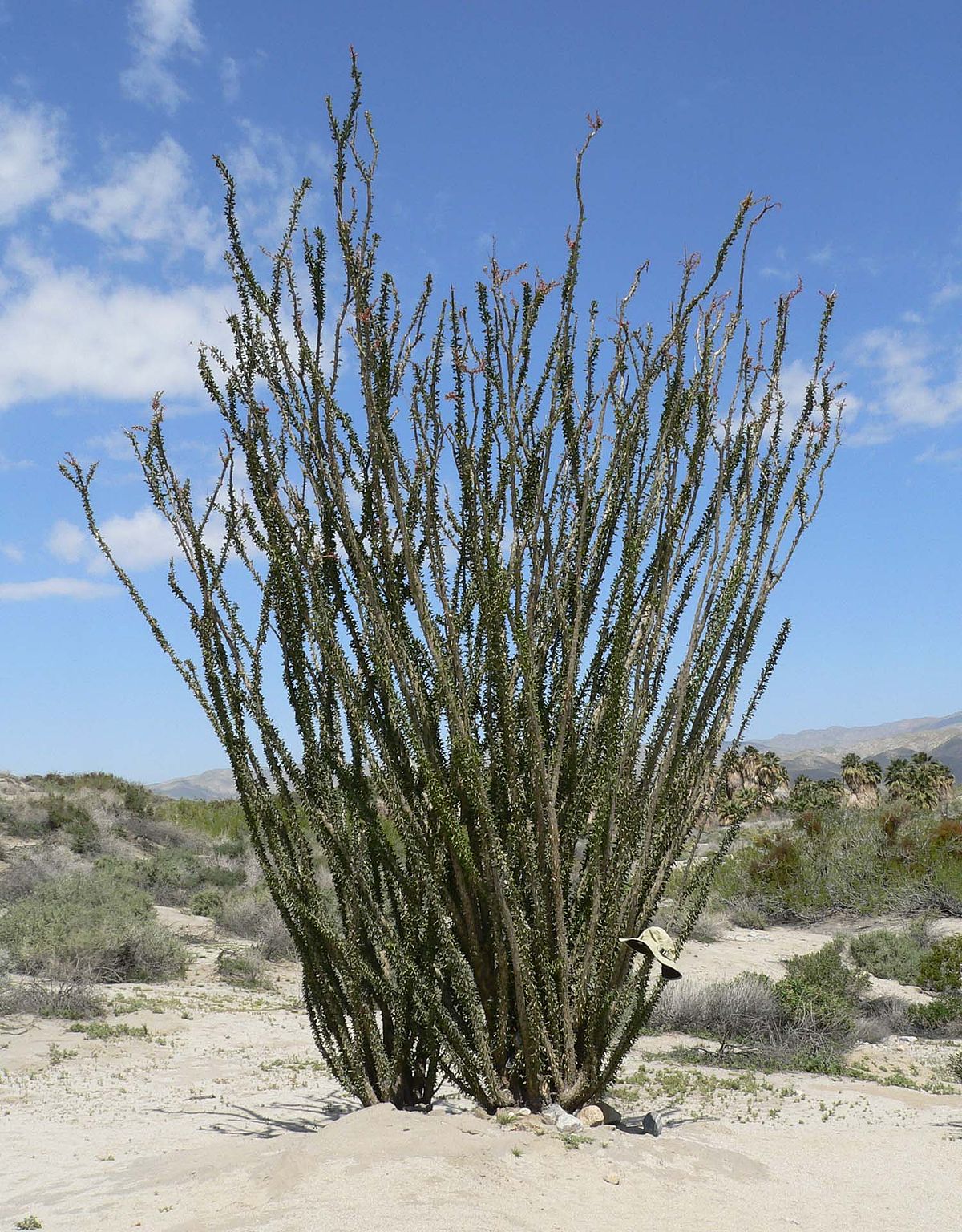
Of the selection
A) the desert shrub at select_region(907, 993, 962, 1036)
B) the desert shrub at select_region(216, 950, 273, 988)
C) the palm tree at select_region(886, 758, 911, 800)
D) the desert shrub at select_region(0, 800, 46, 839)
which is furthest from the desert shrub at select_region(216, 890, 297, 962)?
the palm tree at select_region(886, 758, 911, 800)

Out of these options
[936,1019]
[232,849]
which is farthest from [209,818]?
[936,1019]

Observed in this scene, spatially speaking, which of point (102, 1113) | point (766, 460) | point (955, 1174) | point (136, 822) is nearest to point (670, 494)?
point (766, 460)

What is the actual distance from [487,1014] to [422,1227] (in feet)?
4.25

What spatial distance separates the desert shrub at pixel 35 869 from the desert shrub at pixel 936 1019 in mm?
11264

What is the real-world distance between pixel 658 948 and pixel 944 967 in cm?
888

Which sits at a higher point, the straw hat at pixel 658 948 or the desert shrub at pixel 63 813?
the desert shrub at pixel 63 813

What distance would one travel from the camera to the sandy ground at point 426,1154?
341 centimetres

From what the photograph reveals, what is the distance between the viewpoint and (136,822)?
21953 mm

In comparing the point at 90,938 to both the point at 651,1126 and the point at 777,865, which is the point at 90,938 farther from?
the point at 777,865

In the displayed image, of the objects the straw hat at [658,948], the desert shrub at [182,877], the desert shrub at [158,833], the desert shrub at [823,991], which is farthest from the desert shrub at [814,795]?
the straw hat at [658,948]

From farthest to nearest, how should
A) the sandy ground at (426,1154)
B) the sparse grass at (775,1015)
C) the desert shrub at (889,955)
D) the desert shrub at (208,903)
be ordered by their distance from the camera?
1. the desert shrub at (208,903)
2. the desert shrub at (889,955)
3. the sparse grass at (775,1015)
4. the sandy ground at (426,1154)

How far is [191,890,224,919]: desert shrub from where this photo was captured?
15086mm

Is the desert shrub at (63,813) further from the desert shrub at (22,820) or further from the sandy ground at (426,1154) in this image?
the sandy ground at (426,1154)

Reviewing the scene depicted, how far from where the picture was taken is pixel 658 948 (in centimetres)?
411
